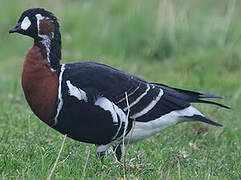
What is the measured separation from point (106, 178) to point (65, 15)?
5.58 metres

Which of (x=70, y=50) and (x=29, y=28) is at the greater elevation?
(x=29, y=28)

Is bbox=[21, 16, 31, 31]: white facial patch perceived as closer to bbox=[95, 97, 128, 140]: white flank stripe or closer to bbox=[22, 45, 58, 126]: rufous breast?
bbox=[22, 45, 58, 126]: rufous breast

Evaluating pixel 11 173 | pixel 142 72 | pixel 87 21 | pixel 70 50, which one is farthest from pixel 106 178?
pixel 87 21

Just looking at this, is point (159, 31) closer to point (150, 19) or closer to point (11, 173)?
point (150, 19)

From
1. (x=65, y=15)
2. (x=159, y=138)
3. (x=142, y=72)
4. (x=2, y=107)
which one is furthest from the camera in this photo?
(x=65, y=15)

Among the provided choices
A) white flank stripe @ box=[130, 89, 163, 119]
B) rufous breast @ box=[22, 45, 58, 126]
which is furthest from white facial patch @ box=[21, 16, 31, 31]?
white flank stripe @ box=[130, 89, 163, 119]

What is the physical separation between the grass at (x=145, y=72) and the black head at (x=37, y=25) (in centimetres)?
76

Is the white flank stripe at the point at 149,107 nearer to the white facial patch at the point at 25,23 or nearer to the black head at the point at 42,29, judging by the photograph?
the black head at the point at 42,29

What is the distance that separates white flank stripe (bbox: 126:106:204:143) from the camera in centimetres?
433

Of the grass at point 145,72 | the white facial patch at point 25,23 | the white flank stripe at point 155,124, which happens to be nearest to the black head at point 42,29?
the white facial patch at point 25,23

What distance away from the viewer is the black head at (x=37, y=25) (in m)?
4.22

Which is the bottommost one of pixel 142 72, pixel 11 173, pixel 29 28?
pixel 142 72

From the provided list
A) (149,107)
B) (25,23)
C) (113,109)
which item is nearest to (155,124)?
(149,107)

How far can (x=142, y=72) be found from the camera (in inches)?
310
